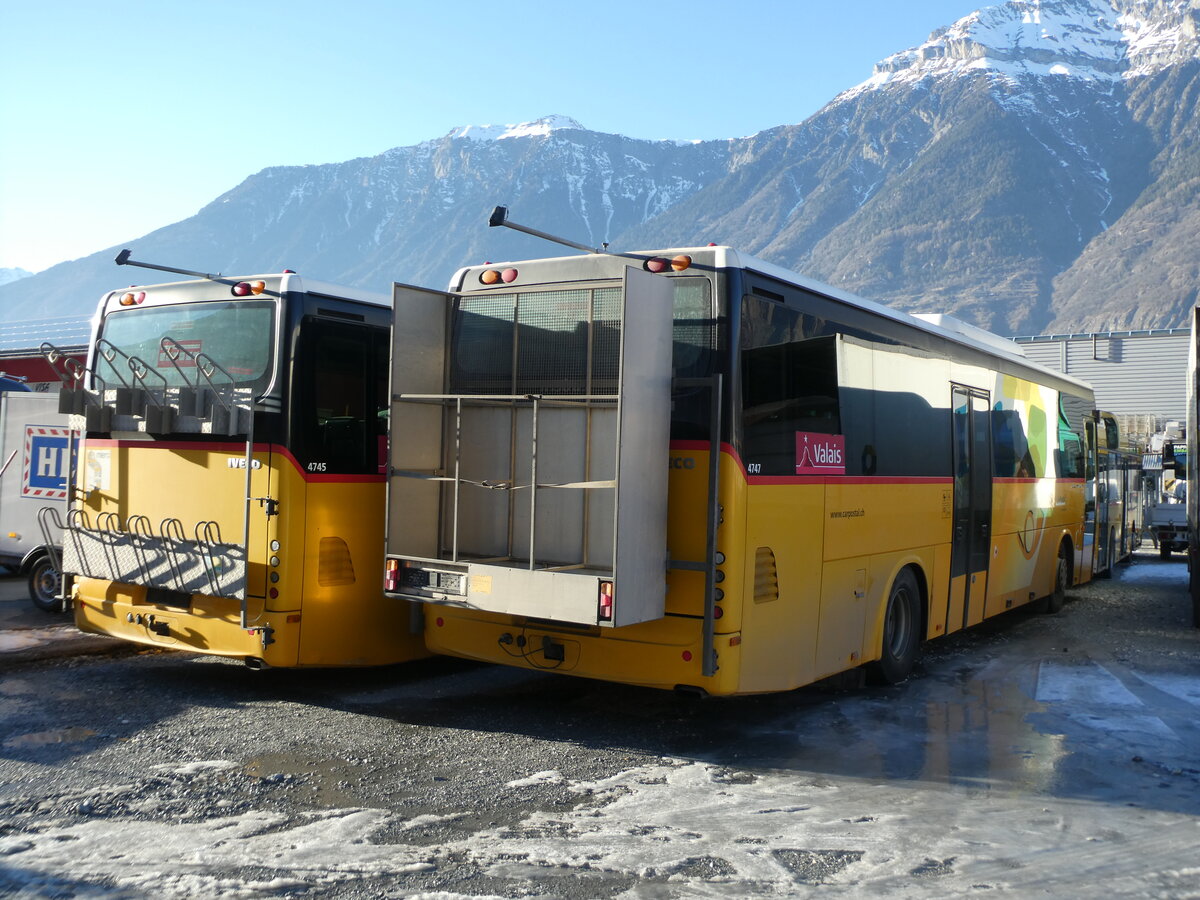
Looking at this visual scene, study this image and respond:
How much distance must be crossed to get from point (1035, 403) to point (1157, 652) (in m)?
3.42

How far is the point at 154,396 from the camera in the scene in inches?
328

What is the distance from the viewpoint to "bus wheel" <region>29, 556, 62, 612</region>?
12023 mm

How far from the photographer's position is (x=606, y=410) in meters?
7.02

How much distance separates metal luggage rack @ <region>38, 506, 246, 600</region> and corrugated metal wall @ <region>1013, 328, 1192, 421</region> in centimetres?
5441

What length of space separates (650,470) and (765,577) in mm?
1214

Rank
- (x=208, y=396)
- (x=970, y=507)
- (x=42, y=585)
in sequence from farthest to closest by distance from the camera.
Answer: (x=42, y=585) → (x=970, y=507) → (x=208, y=396)

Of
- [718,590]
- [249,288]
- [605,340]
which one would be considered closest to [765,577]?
[718,590]

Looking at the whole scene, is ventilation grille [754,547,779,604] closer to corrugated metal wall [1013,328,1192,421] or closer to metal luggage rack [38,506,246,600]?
metal luggage rack [38,506,246,600]

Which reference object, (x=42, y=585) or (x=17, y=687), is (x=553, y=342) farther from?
(x=42, y=585)

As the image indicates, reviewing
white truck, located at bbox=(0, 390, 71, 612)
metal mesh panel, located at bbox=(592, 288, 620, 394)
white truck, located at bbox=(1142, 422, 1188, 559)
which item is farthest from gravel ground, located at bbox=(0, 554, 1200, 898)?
white truck, located at bbox=(1142, 422, 1188, 559)

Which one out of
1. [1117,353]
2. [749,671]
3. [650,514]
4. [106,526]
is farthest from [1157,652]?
[1117,353]

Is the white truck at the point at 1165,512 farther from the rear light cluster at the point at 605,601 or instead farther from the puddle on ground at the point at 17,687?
the puddle on ground at the point at 17,687

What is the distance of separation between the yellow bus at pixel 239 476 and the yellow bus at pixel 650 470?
2.83 ft

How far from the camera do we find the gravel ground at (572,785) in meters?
4.88
